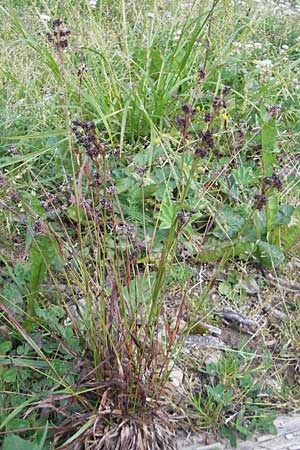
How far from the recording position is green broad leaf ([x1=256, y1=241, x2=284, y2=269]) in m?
2.13

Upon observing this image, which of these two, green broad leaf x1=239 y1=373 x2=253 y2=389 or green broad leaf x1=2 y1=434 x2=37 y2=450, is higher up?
green broad leaf x1=2 y1=434 x2=37 y2=450

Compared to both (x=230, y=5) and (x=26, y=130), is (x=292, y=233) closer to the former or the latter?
(x=26, y=130)

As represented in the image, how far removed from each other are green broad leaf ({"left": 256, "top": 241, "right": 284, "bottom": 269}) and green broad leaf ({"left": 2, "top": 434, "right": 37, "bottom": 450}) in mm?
1088

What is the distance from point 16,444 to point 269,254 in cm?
113

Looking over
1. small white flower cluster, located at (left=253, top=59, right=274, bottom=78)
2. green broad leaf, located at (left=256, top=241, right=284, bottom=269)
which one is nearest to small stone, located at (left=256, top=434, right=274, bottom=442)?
green broad leaf, located at (left=256, top=241, right=284, bottom=269)

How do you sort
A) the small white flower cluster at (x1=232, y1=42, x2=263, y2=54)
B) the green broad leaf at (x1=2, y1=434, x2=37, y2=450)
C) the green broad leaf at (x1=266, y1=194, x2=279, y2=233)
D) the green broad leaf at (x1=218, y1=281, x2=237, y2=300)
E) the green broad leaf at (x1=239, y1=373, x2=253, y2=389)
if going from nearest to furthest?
the green broad leaf at (x1=2, y1=434, x2=37, y2=450) → the green broad leaf at (x1=239, y1=373, x2=253, y2=389) → the green broad leaf at (x1=218, y1=281, x2=237, y2=300) → the green broad leaf at (x1=266, y1=194, x2=279, y2=233) → the small white flower cluster at (x1=232, y1=42, x2=263, y2=54)

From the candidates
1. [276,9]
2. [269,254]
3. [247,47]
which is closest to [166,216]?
[269,254]

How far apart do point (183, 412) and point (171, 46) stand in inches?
86.3

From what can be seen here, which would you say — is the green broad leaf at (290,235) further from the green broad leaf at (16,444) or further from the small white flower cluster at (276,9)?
the small white flower cluster at (276,9)

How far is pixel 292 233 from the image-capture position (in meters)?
2.17

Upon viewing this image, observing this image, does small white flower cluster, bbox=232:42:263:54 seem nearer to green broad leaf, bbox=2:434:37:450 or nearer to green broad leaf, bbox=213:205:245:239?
green broad leaf, bbox=213:205:245:239

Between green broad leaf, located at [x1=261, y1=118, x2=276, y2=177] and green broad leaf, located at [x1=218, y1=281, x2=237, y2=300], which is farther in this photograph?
green broad leaf, located at [x1=261, y1=118, x2=276, y2=177]

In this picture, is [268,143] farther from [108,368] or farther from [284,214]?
[108,368]

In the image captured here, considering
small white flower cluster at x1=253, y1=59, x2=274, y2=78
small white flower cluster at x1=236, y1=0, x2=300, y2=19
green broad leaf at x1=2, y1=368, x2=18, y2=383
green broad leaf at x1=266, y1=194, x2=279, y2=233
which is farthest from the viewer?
small white flower cluster at x1=236, y1=0, x2=300, y2=19
